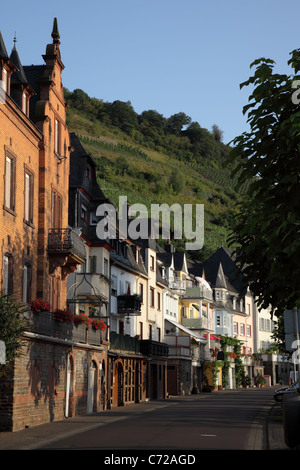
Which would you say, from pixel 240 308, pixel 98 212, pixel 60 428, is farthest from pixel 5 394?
pixel 240 308

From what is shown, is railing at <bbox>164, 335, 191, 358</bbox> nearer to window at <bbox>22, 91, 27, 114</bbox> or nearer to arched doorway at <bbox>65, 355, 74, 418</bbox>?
arched doorway at <bbox>65, 355, 74, 418</bbox>

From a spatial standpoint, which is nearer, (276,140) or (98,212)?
(276,140)

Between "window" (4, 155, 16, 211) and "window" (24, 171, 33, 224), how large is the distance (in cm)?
172

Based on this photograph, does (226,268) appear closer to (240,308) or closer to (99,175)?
(240,308)

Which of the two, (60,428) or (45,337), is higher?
(45,337)

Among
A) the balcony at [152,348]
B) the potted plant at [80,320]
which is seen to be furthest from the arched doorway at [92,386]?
the balcony at [152,348]

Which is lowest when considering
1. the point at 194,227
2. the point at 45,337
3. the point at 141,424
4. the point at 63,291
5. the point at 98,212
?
the point at 141,424

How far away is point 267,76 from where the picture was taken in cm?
1463

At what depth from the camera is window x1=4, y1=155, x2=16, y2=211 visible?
27.8 metres

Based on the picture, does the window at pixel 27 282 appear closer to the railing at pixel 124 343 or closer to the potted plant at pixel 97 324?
the potted plant at pixel 97 324

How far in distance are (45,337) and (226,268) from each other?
82.8 meters

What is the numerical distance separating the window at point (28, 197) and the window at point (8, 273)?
280 cm

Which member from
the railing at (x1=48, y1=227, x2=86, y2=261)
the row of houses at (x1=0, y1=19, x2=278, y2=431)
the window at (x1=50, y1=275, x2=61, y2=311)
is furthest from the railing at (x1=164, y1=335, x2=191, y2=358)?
the railing at (x1=48, y1=227, x2=86, y2=261)

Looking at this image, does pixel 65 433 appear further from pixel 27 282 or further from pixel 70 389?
pixel 70 389
